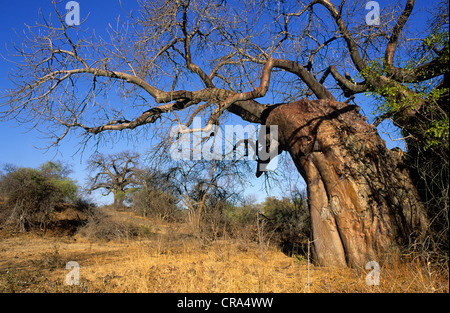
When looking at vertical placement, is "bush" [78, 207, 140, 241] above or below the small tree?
below

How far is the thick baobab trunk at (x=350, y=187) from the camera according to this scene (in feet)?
14.8

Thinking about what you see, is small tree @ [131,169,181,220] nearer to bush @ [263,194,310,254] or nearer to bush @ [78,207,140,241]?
bush @ [78,207,140,241]

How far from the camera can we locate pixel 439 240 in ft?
12.4

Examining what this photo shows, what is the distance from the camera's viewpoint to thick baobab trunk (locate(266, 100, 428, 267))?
4.50 meters

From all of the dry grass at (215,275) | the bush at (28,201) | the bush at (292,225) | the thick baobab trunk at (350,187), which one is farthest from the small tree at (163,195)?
the bush at (28,201)

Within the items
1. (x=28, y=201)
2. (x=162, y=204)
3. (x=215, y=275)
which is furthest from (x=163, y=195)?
(x=28, y=201)

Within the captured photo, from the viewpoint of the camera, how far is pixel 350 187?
15.6 feet

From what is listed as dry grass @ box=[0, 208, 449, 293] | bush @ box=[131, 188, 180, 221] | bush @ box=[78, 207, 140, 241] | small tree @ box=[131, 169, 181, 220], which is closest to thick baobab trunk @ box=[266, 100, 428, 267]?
dry grass @ box=[0, 208, 449, 293]

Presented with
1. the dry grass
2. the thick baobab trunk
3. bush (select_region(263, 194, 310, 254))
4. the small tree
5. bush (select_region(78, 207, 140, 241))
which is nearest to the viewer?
the dry grass

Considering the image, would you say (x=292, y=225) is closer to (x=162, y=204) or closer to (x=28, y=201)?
(x=162, y=204)

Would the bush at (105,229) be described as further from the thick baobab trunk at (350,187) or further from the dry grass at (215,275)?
the thick baobab trunk at (350,187)

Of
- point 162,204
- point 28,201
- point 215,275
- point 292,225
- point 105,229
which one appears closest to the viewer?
point 215,275

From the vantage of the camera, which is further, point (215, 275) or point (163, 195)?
point (163, 195)
